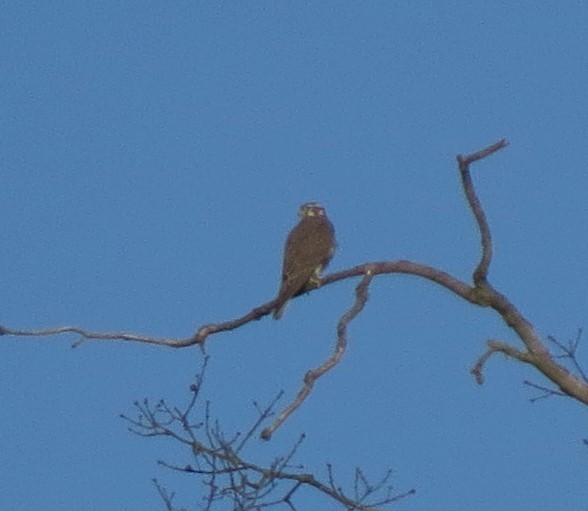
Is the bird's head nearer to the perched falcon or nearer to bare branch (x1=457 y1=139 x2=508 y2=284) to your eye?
the perched falcon

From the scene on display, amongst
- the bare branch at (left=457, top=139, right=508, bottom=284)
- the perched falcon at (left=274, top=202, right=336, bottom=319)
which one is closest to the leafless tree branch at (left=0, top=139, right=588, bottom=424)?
the bare branch at (left=457, top=139, right=508, bottom=284)

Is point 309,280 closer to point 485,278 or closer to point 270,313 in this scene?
point 270,313

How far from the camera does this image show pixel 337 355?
7281 millimetres

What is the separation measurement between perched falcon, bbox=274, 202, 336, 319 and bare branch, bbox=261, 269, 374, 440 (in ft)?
9.55

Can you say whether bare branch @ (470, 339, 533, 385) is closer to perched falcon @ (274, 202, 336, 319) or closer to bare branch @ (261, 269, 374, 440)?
bare branch @ (261, 269, 374, 440)

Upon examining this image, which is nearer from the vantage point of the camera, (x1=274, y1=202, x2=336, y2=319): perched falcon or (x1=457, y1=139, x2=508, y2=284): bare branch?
(x1=457, y1=139, x2=508, y2=284): bare branch

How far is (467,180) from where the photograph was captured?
7.51 meters

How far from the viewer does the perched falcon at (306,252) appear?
11.8 metres

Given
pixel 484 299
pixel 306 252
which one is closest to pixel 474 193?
pixel 484 299

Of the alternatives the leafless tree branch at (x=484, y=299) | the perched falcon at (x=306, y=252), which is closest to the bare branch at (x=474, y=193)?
the leafless tree branch at (x=484, y=299)

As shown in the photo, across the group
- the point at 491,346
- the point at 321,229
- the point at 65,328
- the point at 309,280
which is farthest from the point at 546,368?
the point at 321,229

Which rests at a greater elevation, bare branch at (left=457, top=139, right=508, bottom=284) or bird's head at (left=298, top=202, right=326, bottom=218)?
bird's head at (left=298, top=202, right=326, bottom=218)

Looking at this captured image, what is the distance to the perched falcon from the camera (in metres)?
11.8

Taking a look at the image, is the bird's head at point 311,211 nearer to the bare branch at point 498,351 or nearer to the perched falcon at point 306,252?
the perched falcon at point 306,252
